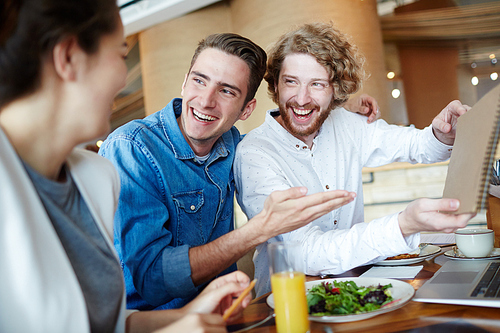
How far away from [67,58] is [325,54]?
3.92ft

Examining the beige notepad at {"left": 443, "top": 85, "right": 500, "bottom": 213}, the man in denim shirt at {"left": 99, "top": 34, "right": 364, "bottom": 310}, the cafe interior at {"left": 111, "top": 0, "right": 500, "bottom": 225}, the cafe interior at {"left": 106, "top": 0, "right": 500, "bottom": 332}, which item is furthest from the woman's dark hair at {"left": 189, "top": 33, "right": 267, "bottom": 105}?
the cafe interior at {"left": 111, "top": 0, "right": 500, "bottom": 225}

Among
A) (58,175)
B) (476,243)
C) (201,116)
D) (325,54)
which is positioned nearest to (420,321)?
(476,243)

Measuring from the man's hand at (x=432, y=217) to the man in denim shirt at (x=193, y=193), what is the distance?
5.9 inches

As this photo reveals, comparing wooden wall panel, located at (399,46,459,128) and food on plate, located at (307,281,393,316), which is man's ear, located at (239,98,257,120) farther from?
wooden wall panel, located at (399,46,459,128)

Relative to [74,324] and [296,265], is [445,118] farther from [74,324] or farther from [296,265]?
→ [74,324]

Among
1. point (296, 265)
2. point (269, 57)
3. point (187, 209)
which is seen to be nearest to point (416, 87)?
point (269, 57)

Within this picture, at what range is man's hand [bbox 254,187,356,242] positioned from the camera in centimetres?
98

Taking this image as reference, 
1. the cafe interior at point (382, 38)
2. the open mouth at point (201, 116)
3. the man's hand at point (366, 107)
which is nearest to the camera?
the open mouth at point (201, 116)

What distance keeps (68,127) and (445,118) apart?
51.3 inches

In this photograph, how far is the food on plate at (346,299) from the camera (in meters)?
0.77

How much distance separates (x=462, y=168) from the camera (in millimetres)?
868

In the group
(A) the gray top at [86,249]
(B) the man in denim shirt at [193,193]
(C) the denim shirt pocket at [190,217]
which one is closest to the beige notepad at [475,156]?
(B) the man in denim shirt at [193,193]

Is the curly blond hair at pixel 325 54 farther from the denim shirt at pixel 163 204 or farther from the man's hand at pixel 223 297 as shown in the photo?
the man's hand at pixel 223 297

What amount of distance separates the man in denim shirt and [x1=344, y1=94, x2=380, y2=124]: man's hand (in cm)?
49
